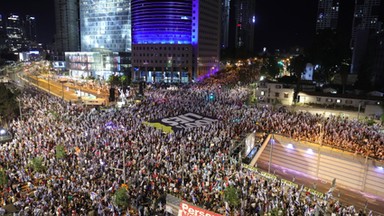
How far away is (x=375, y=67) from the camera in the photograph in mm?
52250

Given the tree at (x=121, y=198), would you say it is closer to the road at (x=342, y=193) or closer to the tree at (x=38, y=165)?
the tree at (x=38, y=165)

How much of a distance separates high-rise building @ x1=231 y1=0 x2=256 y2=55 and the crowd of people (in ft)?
549

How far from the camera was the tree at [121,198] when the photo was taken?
12555 mm

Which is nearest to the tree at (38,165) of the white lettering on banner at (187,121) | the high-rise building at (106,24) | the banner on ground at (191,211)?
the white lettering on banner at (187,121)

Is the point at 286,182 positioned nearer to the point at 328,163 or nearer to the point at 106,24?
the point at 328,163

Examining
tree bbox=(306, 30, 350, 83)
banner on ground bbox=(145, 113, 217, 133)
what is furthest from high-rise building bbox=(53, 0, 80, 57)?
banner on ground bbox=(145, 113, 217, 133)

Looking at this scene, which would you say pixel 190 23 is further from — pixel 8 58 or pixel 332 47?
pixel 8 58

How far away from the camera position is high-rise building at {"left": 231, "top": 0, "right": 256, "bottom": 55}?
186 meters

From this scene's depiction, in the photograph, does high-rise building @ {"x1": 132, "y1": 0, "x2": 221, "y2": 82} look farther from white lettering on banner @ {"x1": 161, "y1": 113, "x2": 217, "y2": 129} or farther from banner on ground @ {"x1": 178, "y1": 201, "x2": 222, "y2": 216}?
banner on ground @ {"x1": 178, "y1": 201, "x2": 222, "y2": 216}

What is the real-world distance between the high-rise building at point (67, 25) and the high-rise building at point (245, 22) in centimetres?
9977

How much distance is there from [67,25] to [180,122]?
128m

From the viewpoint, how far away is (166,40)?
86375 mm

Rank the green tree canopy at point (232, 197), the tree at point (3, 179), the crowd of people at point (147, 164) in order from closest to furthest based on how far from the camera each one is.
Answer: the green tree canopy at point (232, 197) → the crowd of people at point (147, 164) → the tree at point (3, 179)

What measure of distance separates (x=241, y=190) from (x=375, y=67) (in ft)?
169
